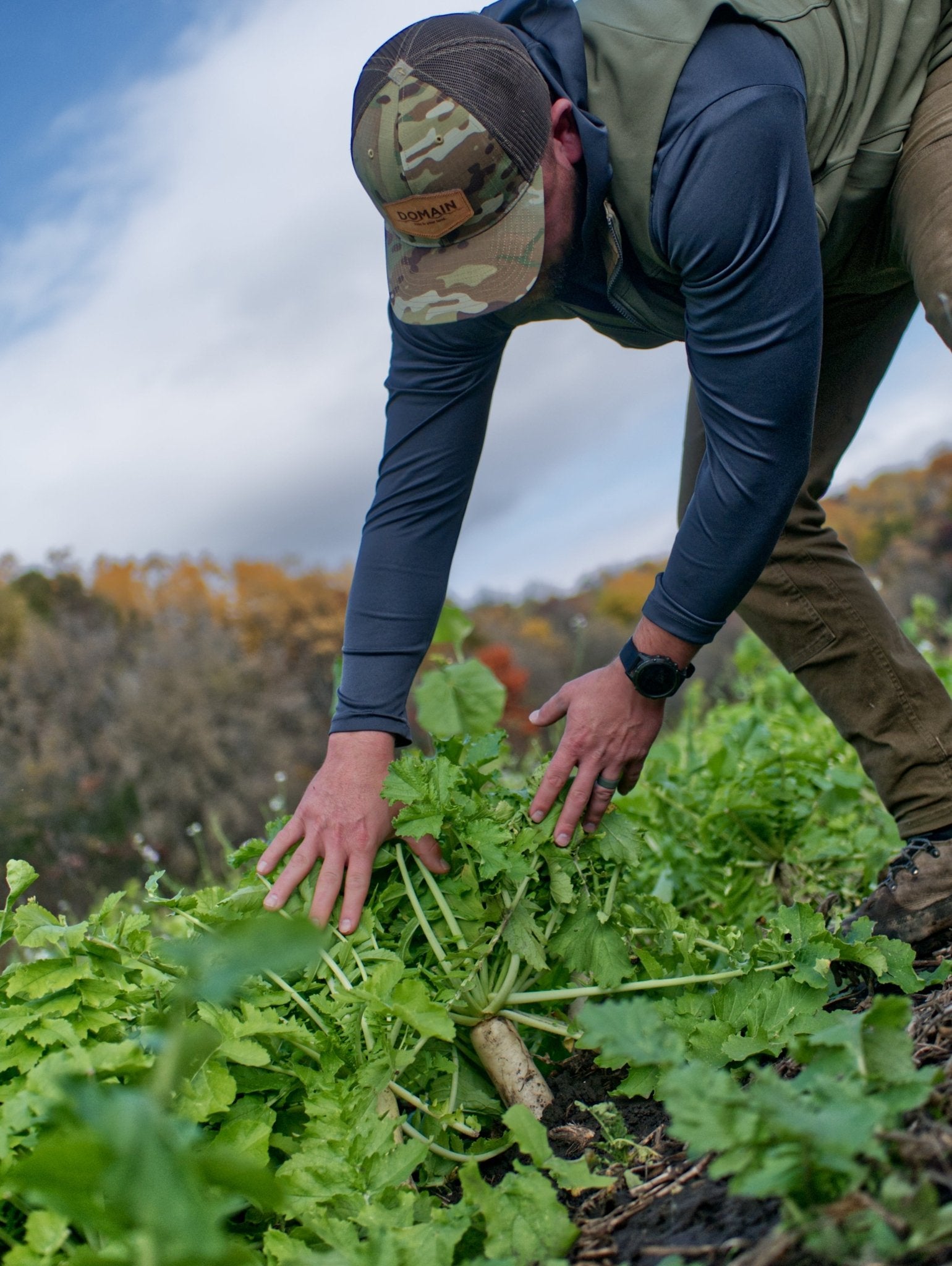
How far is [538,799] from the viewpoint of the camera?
2.03m

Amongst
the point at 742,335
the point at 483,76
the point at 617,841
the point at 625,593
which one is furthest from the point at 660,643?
the point at 625,593

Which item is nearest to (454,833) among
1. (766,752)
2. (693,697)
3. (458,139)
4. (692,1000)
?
(692,1000)

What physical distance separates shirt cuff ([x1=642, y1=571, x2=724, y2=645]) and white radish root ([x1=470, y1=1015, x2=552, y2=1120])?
852mm

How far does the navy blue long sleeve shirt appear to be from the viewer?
1859 mm

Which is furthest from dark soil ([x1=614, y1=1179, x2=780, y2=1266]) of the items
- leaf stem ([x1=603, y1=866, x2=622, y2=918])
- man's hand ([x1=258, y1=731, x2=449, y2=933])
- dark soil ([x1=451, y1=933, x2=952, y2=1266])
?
man's hand ([x1=258, y1=731, x2=449, y2=933])

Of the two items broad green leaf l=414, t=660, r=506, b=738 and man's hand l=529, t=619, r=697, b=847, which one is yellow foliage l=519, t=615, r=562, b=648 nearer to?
broad green leaf l=414, t=660, r=506, b=738

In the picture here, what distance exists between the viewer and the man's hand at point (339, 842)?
198 cm

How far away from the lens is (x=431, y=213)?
2.09 m

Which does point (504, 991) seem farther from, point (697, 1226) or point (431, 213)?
point (431, 213)

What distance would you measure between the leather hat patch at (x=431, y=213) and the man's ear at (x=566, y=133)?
0.81ft

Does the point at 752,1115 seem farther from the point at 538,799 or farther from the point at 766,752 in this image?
the point at 766,752

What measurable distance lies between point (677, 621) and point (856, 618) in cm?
69

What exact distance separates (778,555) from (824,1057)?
5.12 feet

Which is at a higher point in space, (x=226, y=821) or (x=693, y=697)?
(x=226, y=821)
